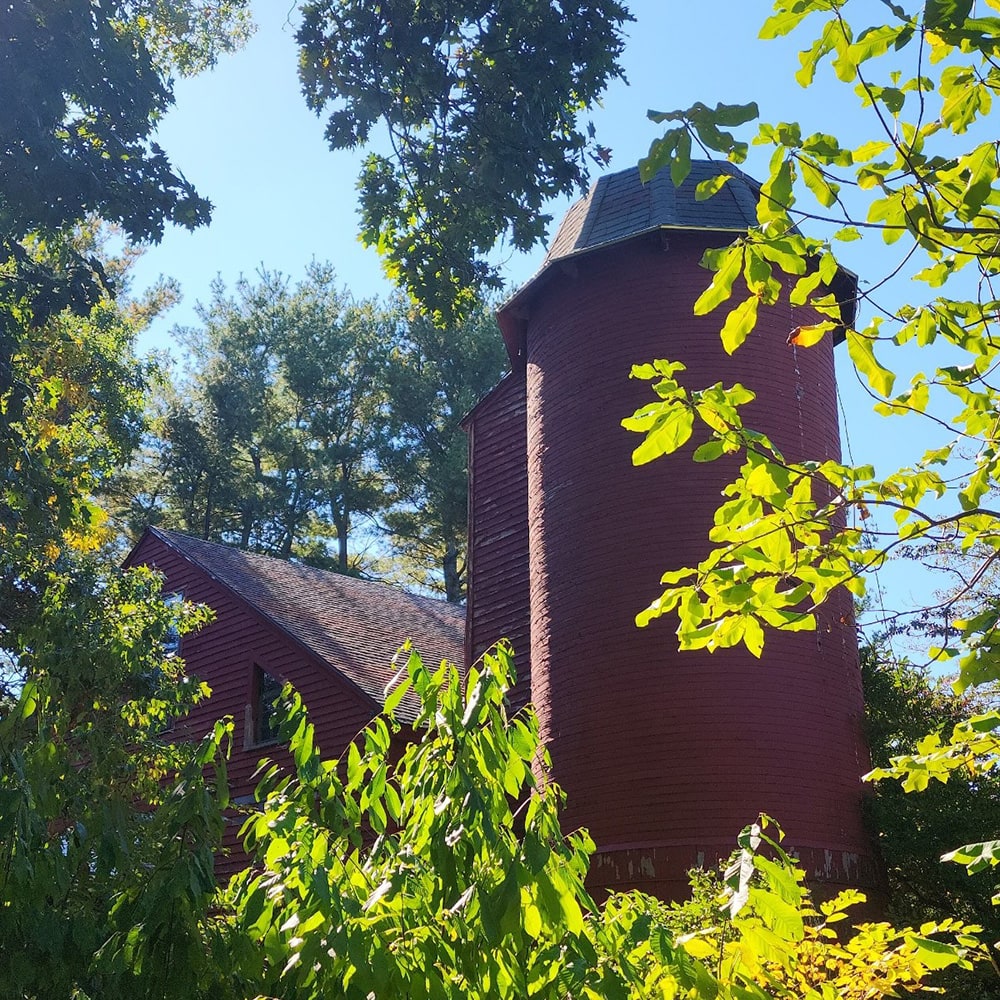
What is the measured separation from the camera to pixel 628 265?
566 inches

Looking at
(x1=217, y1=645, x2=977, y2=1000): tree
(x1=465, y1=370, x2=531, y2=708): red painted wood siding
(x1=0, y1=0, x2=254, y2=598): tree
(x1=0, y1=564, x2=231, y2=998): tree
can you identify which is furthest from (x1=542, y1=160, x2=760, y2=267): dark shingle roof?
(x1=217, y1=645, x2=977, y2=1000): tree

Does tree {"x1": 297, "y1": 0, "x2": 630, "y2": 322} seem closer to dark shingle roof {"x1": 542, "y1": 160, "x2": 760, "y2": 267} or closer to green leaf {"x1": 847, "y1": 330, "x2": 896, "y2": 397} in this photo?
dark shingle roof {"x1": 542, "y1": 160, "x2": 760, "y2": 267}

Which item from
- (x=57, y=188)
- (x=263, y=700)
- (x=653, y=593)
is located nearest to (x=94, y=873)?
(x=653, y=593)

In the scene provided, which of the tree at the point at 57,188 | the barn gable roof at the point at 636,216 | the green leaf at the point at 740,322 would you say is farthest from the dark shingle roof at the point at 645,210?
the green leaf at the point at 740,322

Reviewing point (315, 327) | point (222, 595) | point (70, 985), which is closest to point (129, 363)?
point (222, 595)

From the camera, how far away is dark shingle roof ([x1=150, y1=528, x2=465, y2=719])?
18688 millimetres

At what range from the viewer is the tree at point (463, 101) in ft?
36.6

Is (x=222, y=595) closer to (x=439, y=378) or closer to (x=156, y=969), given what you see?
(x=156, y=969)

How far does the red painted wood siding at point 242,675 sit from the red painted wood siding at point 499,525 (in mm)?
2321

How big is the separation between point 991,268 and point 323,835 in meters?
2.76

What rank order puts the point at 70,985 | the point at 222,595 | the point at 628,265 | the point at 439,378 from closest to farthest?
the point at 70,985
the point at 628,265
the point at 222,595
the point at 439,378

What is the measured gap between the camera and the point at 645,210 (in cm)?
1473

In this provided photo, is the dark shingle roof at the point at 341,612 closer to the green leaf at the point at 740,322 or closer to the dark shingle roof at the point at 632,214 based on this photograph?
the dark shingle roof at the point at 632,214

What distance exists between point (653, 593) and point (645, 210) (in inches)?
194
